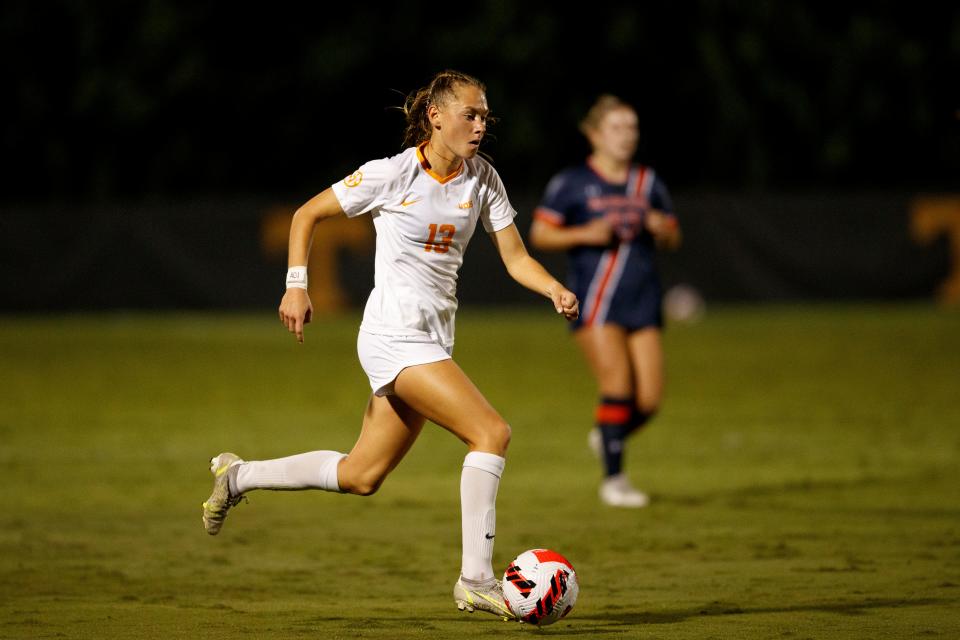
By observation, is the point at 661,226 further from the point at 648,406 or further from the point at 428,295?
the point at 428,295

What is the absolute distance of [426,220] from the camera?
6.05 meters

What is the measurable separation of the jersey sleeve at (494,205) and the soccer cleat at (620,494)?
322 centimetres

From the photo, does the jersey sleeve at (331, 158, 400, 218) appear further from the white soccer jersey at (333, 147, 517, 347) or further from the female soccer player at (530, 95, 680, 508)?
the female soccer player at (530, 95, 680, 508)

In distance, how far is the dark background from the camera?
29.3m

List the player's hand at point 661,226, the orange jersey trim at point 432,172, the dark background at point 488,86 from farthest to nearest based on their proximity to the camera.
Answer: the dark background at point 488,86
the player's hand at point 661,226
the orange jersey trim at point 432,172

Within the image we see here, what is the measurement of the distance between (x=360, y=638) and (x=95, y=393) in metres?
10.5

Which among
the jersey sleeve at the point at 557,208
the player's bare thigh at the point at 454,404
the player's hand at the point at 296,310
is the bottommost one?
the player's bare thigh at the point at 454,404

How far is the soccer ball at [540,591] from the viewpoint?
18.7 feet

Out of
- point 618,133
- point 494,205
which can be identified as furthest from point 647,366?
point 494,205

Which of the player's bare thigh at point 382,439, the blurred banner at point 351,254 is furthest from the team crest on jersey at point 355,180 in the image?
the blurred banner at point 351,254

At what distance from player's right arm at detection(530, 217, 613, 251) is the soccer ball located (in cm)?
368

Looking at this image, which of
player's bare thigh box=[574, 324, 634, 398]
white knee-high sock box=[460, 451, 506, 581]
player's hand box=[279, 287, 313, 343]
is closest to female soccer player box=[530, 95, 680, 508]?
player's bare thigh box=[574, 324, 634, 398]

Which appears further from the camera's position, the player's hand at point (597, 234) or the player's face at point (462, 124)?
the player's hand at point (597, 234)

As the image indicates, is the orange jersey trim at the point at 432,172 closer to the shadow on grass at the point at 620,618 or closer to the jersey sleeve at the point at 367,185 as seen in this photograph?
the jersey sleeve at the point at 367,185
